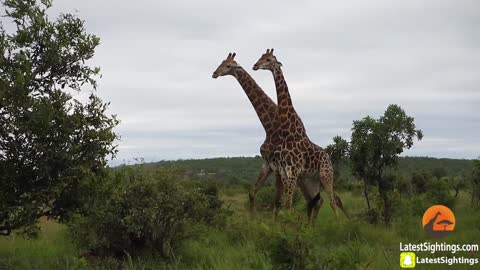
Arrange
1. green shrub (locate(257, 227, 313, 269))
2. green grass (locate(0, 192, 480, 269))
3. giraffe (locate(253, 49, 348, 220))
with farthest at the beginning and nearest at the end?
giraffe (locate(253, 49, 348, 220)) → green grass (locate(0, 192, 480, 269)) → green shrub (locate(257, 227, 313, 269))

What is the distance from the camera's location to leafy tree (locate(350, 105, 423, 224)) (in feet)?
44.0

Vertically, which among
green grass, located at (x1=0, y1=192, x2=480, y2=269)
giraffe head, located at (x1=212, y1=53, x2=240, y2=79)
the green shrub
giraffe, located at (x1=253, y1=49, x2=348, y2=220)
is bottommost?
green grass, located at (x1=0, y1=192, x2=480, y2=269)

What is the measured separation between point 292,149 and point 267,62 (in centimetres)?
221

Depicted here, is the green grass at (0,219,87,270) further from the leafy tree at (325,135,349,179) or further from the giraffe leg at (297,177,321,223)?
the leafy tree at (325,135,349,179)

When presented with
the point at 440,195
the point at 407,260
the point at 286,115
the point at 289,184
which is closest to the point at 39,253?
the point at 289,184

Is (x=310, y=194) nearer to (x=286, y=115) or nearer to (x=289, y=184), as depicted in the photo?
(x=289, y=184)

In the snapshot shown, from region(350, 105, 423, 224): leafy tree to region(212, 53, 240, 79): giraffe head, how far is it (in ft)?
13.6

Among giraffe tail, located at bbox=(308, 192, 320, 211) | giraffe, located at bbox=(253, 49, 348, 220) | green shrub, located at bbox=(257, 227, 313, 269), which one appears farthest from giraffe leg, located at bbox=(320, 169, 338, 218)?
green shrub, located at bbox=(257, 227, 313, 269)

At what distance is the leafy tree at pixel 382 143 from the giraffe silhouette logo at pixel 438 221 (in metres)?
4.11

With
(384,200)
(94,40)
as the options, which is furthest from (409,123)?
(94,40)

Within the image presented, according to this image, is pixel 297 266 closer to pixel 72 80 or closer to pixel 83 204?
pixel 83 204

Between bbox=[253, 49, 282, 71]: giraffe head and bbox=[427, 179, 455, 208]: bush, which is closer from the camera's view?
bbox=[253, 49, 282, 71]: giraffe head

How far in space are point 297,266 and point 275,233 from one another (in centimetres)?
53

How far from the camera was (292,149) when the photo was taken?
36.6ft
